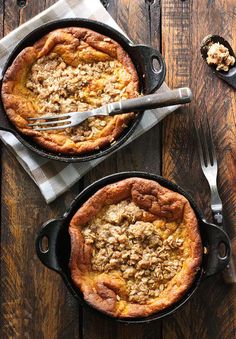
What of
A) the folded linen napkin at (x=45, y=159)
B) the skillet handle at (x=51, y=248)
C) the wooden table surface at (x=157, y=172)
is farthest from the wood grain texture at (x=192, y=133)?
the skillet handle at (x=51, y=248)

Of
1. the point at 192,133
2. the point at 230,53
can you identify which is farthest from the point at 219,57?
the point at 192,133

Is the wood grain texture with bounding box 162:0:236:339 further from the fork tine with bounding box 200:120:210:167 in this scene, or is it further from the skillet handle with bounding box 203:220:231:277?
the skillet handle with bounding box 203:220:231:277

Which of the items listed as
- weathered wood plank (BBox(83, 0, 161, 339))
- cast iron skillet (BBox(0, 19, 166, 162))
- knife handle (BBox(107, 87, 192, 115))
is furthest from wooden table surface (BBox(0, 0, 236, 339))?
knife handle (BBox(107, 87, 192, 115))

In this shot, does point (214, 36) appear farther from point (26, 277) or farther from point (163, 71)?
point (26, 277)

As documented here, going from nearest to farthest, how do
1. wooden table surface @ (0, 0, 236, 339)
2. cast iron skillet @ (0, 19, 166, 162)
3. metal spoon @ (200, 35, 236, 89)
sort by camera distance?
cast iron skillet @ (0, 19, 166, 162) → wooden table surface @ (0, 0, 236, 339) → metal spoon @ (200, 35, 236, 89)

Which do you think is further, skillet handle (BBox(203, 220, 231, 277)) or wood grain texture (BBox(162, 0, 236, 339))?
wood grain texture (BBox(162, 0, 236, 339))

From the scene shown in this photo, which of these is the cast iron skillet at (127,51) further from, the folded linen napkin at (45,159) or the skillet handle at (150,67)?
the folded linen napkin at (45,159)

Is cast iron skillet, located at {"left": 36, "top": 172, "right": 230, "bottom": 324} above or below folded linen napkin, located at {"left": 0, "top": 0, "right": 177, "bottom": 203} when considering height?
below
